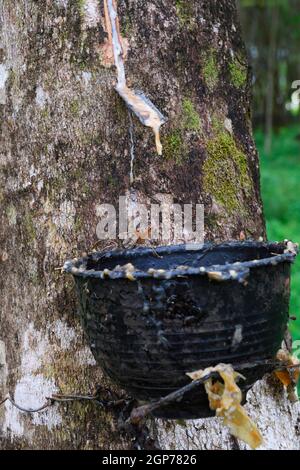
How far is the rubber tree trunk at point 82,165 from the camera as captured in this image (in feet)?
6.51

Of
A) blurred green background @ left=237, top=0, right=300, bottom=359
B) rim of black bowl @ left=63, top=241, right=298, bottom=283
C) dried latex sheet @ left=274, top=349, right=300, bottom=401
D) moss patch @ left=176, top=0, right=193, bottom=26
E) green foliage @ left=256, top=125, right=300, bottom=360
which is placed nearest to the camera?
rim of black bowl @ left=63, top=241, right=298, bottom=283

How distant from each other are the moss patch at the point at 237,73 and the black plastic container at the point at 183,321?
0.83 metres

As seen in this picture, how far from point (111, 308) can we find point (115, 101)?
79cm

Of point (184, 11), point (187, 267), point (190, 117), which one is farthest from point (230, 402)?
point (184, 11)

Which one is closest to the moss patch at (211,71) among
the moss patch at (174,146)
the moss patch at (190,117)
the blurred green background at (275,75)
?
the moss patch at (190,117)

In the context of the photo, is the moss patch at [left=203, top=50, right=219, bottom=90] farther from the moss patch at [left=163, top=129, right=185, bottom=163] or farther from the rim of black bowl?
the rim of black bowl

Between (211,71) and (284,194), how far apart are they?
6434 mm

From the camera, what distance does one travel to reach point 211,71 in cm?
213

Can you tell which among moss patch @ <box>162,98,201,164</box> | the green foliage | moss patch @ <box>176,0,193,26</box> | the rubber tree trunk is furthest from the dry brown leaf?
the green foliage

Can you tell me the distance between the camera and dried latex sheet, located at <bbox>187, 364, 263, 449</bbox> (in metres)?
1.44

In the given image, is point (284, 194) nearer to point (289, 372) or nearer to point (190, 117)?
point (190, 117)

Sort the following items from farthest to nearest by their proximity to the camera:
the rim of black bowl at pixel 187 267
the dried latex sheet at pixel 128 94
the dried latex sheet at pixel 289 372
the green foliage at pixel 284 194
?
the green foliage at pixel 284 194, the dried latex sheet at pixel 128 94, the dried latex sheet at pixel 289 372, the rim of black bowl at pixel 187 267

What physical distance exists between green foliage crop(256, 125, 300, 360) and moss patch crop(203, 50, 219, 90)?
2145mm

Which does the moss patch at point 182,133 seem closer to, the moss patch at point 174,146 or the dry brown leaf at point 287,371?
the moss patch at point 174,146
